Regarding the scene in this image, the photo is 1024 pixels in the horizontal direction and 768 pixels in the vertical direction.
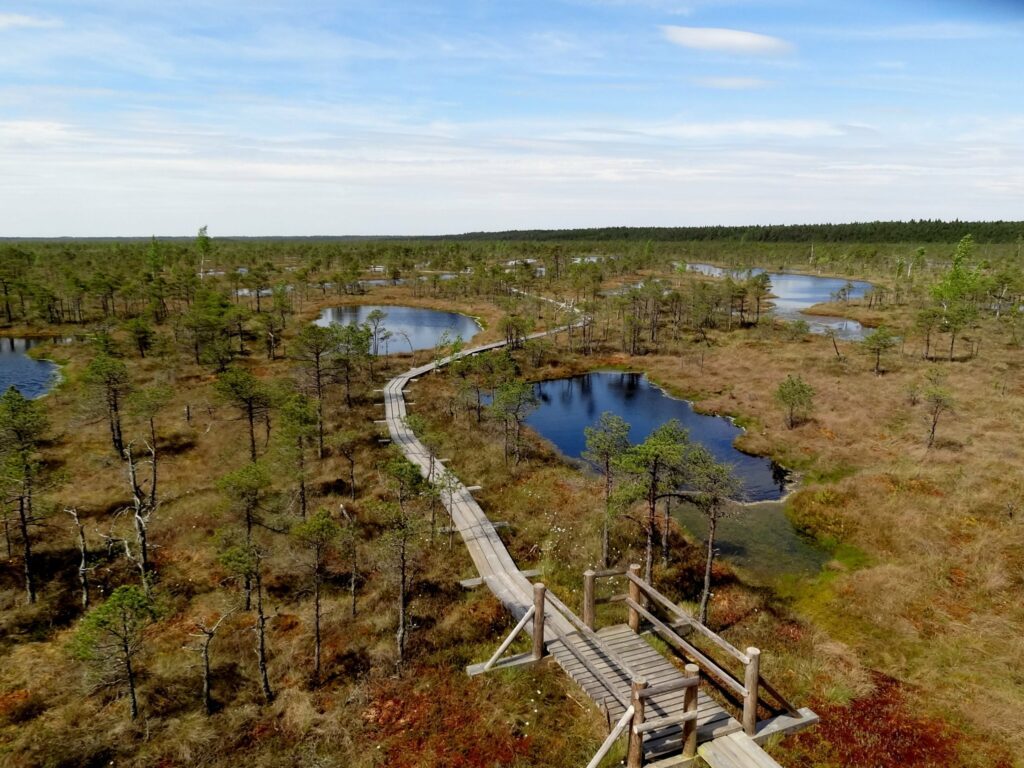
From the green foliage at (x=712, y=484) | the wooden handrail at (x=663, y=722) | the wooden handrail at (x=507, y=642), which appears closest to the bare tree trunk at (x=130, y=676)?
the wooden handrail at (x=507, y=642)

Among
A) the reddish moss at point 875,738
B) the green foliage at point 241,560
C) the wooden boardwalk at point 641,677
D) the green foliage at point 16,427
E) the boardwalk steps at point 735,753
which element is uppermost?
the green foliage at point 16,427

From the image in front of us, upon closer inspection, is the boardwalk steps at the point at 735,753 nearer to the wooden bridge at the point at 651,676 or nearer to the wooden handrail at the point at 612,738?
the wooden bridge at the point at 651,676

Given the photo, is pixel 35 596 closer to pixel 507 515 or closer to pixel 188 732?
pixel 188 732

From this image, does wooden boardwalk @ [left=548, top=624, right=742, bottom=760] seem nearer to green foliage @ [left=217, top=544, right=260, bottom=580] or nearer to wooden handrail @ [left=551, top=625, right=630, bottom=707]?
wooden handrail @ [left=551, top=625, right=630, bottom=707]

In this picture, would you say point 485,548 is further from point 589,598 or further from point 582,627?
point 589,598

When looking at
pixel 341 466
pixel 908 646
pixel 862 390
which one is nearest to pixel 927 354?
pixel 862 390

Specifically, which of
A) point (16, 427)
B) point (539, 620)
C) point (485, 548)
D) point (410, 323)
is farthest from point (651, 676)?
point (410, 323)
